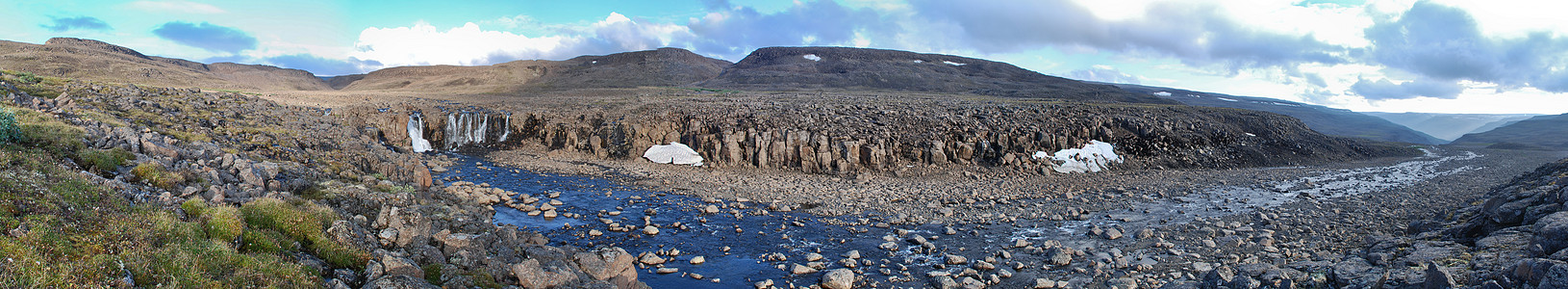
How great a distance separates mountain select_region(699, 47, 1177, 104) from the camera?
64.6 metres

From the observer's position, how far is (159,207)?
7316 millimetres

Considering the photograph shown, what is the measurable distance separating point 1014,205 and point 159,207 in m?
18.8

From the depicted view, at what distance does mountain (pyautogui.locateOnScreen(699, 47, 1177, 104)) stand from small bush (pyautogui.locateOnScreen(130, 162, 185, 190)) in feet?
175

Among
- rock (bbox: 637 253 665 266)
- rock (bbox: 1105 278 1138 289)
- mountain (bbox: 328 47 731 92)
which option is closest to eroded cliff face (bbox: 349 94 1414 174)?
rock (bbox: 637 253 665 266)

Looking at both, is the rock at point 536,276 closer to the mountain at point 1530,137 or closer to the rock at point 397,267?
the rock at point 397,267

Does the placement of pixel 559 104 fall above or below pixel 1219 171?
above

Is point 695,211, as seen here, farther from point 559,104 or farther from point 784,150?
point 559,104

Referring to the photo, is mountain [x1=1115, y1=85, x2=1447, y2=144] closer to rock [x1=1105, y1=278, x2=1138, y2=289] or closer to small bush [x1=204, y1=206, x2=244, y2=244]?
rock [x1=1105, y1=278, x2=1138, y2=289]

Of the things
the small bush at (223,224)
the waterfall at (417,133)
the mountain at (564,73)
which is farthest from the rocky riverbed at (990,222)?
the mountain at (564,73)

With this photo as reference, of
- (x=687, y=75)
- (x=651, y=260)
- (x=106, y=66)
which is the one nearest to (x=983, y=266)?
(x=651, y=260)

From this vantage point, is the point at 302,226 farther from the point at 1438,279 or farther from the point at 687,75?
the point at 687,75

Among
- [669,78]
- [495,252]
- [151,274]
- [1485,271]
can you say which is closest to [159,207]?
[151,274]

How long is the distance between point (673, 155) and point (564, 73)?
216 feet

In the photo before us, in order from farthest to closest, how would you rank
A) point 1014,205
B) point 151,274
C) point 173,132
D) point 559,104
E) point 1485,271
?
point 559,104
point 1014,205
point 173,132
point 1485,271
point 151,274
